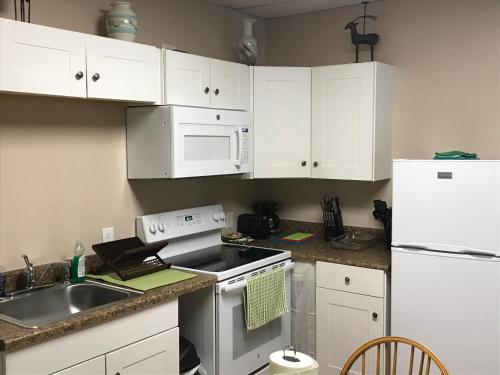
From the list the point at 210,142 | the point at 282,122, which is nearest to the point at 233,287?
the point at 210,142

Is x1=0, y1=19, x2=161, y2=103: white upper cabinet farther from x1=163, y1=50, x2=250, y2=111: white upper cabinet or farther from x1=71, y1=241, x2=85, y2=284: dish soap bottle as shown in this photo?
x1=71, y1=241, x2=85, y2=284: dish soap bottle

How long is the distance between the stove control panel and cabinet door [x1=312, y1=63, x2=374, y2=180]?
2.41 ft

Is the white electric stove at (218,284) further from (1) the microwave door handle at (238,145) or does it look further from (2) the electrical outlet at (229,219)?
(1) the microwave door handle at (238,145)

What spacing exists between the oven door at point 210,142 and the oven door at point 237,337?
666mm

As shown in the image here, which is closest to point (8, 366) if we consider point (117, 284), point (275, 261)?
point (117, 284)

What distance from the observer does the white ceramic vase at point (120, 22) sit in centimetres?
276

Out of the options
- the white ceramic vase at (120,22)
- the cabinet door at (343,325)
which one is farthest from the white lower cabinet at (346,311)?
the white ceramic vase at (120,22)

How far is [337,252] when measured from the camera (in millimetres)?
3467

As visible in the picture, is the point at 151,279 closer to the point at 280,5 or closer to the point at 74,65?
the point at 74,65

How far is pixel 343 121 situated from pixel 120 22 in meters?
1.55

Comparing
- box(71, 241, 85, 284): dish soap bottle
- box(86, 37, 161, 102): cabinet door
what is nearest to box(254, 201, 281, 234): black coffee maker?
box(86, 37, 161, 102): cabinet door

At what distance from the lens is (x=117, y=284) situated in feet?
8.80

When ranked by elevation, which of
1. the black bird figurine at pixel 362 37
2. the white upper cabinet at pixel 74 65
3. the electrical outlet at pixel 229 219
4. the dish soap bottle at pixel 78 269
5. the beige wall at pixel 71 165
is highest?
the black bird figurine at pixel 362 37

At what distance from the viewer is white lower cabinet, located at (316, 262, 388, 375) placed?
3.19 metres
